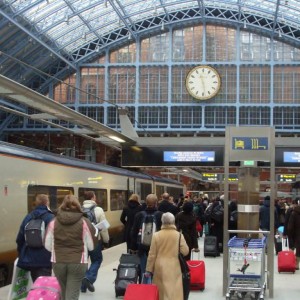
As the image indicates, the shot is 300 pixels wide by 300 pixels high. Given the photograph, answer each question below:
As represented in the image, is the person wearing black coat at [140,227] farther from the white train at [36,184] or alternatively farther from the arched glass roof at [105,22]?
the arched glass roof at [105,22]

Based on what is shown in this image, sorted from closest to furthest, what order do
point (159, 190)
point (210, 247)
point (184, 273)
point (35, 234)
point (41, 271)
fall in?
point (35, 234)
point (41, 271)
point (184, 273)
point (210, 247)
point (159, 190)

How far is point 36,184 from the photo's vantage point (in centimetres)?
1416

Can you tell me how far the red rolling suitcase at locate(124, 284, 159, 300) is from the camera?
7684mm

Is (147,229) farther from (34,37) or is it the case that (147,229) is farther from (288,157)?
(34,37)

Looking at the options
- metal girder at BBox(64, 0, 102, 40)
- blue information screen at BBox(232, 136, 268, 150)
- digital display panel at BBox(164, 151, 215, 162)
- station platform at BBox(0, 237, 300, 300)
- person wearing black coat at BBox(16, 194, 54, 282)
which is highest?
metal girder at BBox(64, 0, 102, 40)

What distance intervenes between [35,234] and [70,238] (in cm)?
64

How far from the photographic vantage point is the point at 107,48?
42125 mm

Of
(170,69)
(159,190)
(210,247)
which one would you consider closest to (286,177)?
(159,190)

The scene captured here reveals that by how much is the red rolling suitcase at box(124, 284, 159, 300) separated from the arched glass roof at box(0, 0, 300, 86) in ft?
94.3

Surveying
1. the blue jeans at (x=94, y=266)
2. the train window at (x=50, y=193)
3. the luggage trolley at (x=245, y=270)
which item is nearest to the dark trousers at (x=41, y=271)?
the blue jeans at (x=94, y=266)

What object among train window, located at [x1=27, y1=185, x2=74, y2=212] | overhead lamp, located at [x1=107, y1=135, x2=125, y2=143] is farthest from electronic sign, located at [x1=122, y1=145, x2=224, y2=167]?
train window, located at [x1=27, y1=185, x2=74, y2=212]

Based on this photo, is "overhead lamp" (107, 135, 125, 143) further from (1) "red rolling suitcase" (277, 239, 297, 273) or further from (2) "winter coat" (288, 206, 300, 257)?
(2) "winter coat" (288, 206, 300, 257)

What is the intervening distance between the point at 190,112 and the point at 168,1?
23.7 ft

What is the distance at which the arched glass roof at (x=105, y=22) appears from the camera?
36.1 metres
